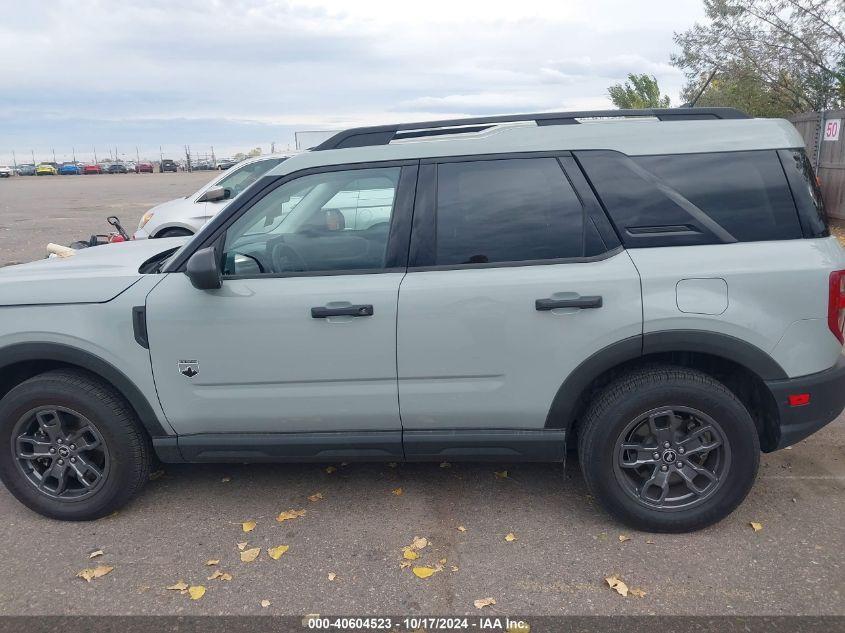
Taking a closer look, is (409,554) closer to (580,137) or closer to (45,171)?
(580,137)

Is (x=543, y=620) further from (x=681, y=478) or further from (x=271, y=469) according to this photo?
(x=271, y=469)

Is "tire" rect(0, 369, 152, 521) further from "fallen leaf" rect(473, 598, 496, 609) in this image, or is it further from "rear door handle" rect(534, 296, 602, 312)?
"rear door handle" rect(534, 296, 602, 312)

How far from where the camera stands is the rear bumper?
Answer: 327 cm

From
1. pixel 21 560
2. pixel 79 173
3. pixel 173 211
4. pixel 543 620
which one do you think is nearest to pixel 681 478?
pixel 543 620

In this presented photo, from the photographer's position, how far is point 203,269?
3.25 meters

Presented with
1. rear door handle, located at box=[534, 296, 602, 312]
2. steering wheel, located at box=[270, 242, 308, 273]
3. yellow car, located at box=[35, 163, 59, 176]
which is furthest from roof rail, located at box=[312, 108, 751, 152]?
yellow car, located at box=[35, 163, 59, 176]

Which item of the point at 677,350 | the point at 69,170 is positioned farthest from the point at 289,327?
the point at 69,170

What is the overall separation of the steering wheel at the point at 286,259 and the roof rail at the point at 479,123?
0.56 m

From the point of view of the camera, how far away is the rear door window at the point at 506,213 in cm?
336

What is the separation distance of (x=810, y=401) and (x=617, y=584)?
1.24m

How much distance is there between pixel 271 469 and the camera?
14.0 feet

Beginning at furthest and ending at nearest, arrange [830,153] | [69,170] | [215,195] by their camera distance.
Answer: [69,170] → [830,153] → [215,195]

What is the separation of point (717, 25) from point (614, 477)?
708 inches

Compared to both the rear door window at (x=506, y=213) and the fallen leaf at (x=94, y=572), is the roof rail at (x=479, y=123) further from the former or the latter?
the fallen leaf at (x=94, y=572)
